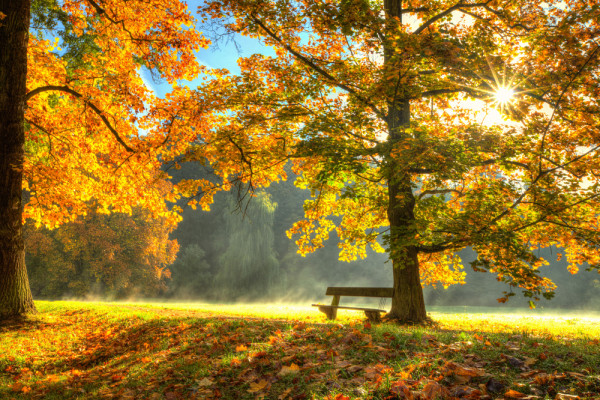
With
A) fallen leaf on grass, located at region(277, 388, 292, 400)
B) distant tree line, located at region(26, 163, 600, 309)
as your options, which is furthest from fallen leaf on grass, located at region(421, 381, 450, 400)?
distant tree line, located at region(26, 163, 600, 309)

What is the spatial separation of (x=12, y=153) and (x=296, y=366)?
8.17 m

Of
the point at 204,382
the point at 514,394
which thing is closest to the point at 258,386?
the point at 204,382

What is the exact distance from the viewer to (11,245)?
303 inches

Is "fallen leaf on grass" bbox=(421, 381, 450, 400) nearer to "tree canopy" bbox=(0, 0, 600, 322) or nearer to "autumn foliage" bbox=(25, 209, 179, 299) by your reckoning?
"tree canopy" bbox=(0, 0, 600, 322)

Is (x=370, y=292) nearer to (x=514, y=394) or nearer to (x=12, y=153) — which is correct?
(x=514, y=394)

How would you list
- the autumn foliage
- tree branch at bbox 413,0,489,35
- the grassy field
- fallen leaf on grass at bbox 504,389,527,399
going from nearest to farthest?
fallen leaf on grass at bbox 504,389,527,399 → the grassy field → tree branch at bbox 413,0,489,35 → the autumn foliage

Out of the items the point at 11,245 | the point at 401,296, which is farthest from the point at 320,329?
the point at 11,245

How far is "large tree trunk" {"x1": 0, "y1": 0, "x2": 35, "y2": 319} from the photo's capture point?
24.9 feet

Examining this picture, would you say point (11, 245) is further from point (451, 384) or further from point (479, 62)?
point (479, 62)

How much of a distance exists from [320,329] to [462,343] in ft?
6.03

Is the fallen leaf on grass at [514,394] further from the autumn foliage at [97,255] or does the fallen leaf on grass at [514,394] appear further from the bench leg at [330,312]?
the autumn foliage at [97,255]

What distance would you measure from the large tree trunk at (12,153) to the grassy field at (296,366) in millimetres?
2303

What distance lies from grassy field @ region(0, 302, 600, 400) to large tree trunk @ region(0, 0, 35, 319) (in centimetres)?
230

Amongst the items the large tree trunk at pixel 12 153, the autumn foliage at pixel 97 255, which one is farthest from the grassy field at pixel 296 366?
the autumn foliage at pixel 97 255
